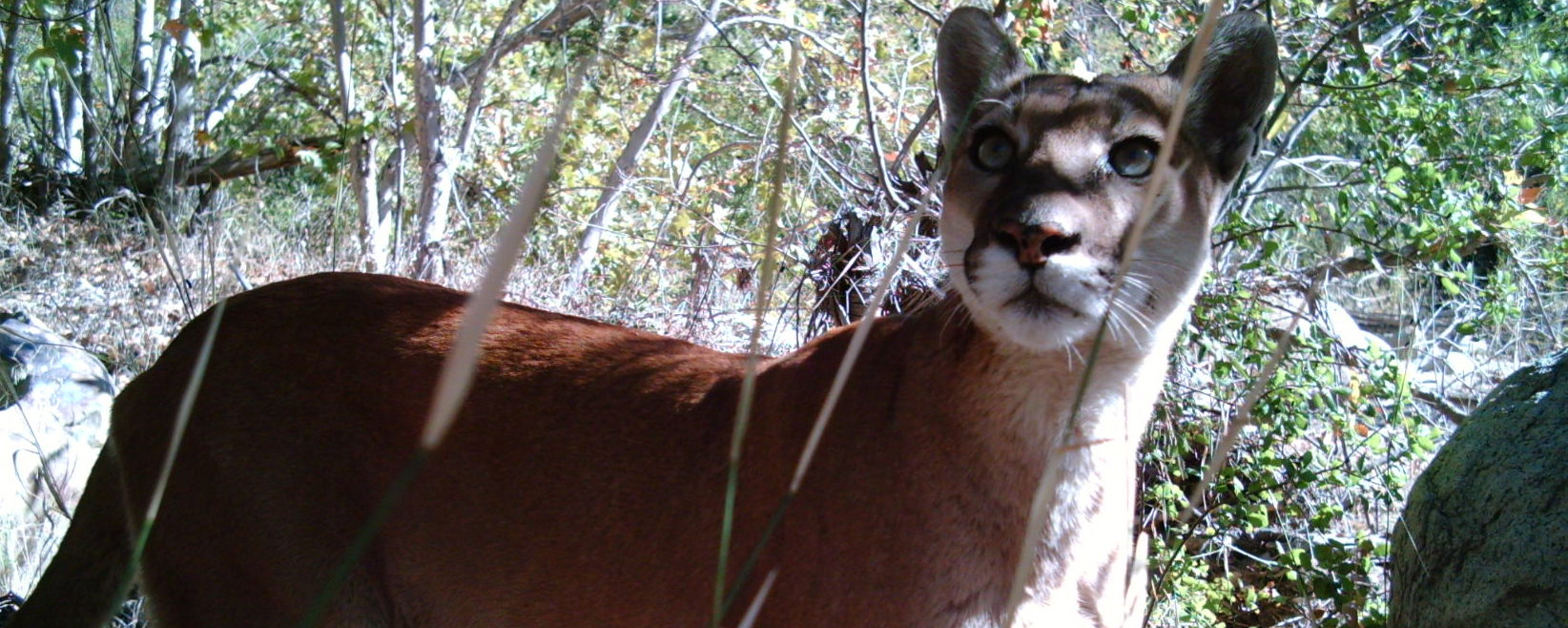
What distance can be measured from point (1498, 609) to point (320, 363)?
310cm

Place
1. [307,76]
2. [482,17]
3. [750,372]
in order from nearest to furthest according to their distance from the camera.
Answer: [750,372] < [307,76] < [482,17]

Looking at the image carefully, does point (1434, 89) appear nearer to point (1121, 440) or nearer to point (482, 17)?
point (1121, 440)

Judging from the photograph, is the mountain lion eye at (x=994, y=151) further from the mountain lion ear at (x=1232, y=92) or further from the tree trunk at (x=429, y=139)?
the tree trunk at (x=429, y=139)

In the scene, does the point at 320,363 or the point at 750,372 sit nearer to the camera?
the point at 750,372

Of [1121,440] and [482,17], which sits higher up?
[482,17]

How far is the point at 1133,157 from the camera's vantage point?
9.61 ft

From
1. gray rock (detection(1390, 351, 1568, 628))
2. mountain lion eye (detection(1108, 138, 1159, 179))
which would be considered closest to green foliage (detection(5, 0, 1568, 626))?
mountain lion eye (detection(1108, 138, 1159, 179))

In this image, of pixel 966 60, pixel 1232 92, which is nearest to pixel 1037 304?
pixel 1232 92

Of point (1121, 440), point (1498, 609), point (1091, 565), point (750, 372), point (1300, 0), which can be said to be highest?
point (1300, 0)

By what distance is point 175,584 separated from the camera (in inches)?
120

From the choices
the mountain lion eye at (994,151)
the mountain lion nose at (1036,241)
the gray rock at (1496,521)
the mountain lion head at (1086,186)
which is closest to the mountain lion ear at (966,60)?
the mountain lion head at (1086,186)

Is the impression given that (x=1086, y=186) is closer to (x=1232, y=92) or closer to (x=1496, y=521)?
(x=1232, y=92)

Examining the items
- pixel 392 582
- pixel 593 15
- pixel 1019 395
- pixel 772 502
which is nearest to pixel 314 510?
pixel 392 582

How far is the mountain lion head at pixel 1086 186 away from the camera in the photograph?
261cm
